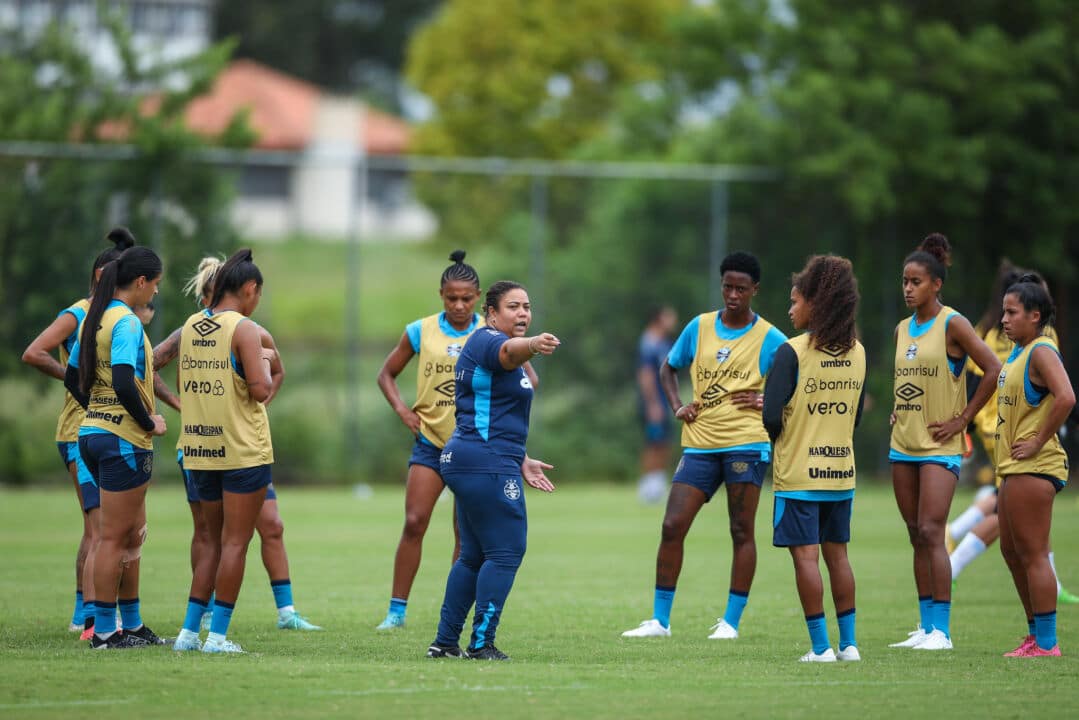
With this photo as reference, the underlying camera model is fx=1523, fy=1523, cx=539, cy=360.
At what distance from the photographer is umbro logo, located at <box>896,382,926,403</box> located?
33.0 ft

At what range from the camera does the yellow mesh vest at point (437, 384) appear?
10.8m

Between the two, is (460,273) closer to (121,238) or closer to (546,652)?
(121,238)

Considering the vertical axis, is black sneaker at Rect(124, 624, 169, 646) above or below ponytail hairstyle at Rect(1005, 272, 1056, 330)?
below

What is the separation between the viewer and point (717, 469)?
1056 cm

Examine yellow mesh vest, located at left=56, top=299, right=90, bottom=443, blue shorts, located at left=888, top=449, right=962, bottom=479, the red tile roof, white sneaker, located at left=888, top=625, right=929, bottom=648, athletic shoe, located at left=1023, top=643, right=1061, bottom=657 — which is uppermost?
the red tile roof

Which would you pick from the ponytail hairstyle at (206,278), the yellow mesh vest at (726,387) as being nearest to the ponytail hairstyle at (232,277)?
the ponytail hairstyle at (206,278)

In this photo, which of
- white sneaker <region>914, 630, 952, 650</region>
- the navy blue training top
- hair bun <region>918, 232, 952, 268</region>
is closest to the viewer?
A: the navy blue training top

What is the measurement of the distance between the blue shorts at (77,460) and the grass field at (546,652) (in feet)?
3.41

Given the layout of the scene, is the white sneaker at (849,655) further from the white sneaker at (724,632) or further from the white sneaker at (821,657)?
the white sneaker at (724,632)

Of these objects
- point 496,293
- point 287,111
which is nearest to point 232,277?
point 496,293

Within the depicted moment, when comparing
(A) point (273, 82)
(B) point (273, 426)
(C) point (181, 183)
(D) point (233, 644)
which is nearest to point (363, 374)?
(B) point (273, 426)

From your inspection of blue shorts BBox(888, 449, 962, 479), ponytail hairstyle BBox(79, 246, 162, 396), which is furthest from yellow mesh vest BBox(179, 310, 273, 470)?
blue shorts BBox(888, 449, 962, 479)

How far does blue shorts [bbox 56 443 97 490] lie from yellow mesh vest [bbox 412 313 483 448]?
89.8 inches

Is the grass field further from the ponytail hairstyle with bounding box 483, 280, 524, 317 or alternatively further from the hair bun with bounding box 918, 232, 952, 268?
the hair bun with bounding box 918, 232, 952, 268
